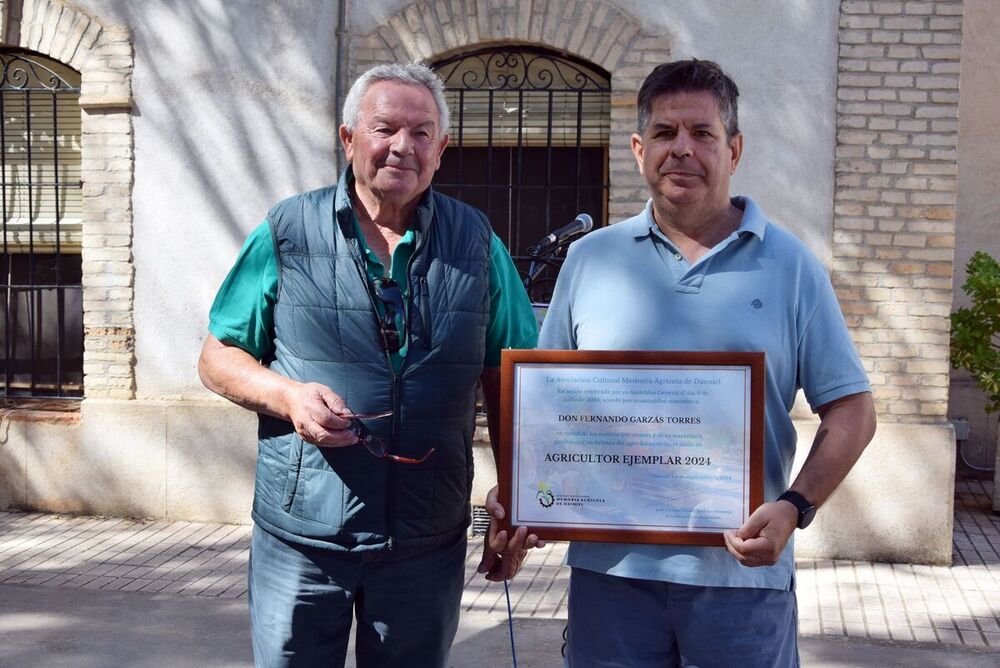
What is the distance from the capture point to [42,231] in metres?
8.40

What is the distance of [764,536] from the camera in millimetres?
2373

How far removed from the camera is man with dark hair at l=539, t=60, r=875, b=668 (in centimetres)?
248

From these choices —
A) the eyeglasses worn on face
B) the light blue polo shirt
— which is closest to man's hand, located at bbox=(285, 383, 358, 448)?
the eyeglasses worn on face

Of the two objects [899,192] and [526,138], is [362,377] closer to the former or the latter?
[899,192]

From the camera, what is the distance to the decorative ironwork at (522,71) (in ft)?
24.4

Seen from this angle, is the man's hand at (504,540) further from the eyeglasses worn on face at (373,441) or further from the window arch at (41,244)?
the window arch at (41,244)

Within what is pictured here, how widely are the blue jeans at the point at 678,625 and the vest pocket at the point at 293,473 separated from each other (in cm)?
71

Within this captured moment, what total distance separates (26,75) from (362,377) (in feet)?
20.8

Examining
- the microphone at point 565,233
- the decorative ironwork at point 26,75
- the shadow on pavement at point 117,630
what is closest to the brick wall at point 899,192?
the microphone at point 565,233

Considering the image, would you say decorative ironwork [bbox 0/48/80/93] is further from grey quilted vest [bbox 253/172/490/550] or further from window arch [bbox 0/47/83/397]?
grey quilted vest [bbox 253/172/490/550]

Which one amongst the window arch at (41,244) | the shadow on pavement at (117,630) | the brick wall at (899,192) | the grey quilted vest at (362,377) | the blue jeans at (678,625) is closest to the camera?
the blue jeans at (678,625)

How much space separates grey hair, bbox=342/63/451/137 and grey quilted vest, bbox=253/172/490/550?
177 millimetres

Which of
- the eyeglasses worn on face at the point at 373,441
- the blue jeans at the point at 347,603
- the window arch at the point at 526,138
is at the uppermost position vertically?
Answer: the window arch at the point at 526,138

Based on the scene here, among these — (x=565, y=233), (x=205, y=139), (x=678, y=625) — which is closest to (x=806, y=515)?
(x=678, y=625)
